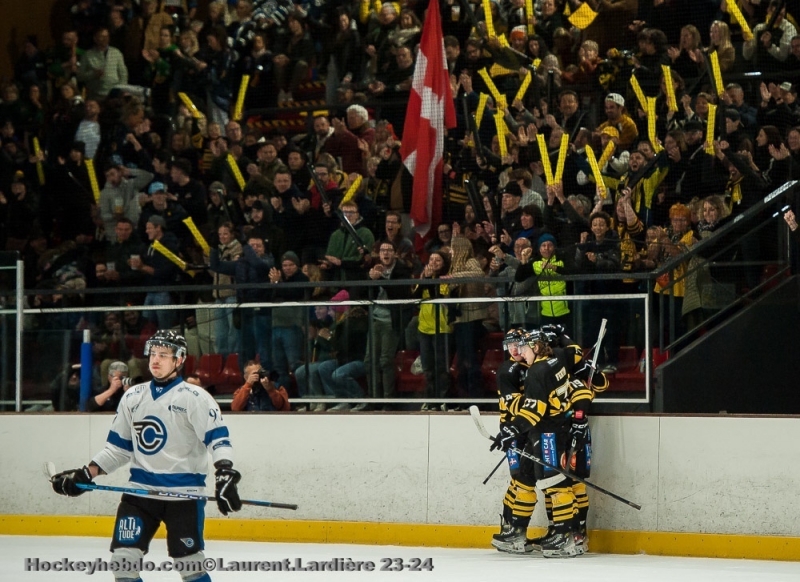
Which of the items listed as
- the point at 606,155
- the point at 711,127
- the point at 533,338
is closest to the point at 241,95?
the point at 606,155

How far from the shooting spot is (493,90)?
11211mm

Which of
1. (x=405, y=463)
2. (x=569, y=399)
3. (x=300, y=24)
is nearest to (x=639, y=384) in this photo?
(x=569, y=399)

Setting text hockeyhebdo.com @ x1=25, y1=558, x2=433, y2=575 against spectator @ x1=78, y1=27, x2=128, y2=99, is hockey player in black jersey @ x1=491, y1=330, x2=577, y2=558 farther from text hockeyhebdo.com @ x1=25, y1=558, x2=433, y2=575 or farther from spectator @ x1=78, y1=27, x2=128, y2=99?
spectator @ x1=78, y1=27, x2=128, y2=99

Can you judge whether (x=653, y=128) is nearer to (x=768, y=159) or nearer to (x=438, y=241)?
(x=768, y=159)

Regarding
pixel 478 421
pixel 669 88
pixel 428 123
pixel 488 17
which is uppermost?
pixel 488 17

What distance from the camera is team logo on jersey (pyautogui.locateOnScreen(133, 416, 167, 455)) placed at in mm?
5465

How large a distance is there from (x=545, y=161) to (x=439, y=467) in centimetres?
273

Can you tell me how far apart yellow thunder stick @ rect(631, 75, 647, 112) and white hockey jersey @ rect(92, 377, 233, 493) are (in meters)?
5.91

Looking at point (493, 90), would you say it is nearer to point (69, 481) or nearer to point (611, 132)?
point (611, 132)

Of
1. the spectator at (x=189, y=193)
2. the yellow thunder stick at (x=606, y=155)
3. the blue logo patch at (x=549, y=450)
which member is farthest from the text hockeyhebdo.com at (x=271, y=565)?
the spectator at (x=189, y=193)

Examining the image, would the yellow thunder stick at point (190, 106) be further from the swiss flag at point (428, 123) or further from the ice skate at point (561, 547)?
the ice skate at point (561, 547)

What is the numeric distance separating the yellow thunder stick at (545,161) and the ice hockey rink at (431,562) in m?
3.02

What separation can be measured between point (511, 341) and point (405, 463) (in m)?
1.14

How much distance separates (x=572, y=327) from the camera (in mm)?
8656
